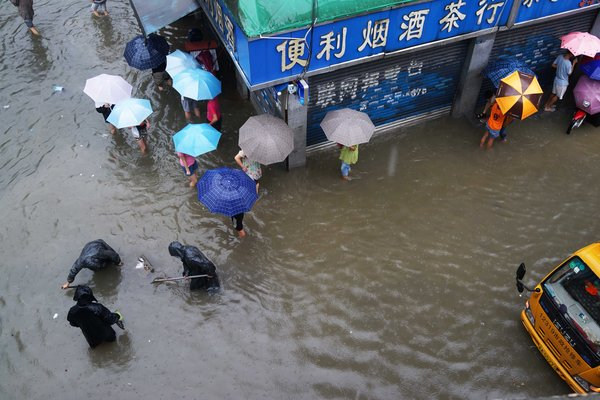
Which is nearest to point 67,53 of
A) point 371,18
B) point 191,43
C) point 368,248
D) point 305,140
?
point 191,43

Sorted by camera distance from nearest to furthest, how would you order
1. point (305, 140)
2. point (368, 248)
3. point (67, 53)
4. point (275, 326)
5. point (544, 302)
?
point (544, 302)
point (275, 326)
point (368, 248)
point (305, 140)
point (67, 53)

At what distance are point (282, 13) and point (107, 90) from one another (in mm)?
4496

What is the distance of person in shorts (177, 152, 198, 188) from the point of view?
30.9 ft

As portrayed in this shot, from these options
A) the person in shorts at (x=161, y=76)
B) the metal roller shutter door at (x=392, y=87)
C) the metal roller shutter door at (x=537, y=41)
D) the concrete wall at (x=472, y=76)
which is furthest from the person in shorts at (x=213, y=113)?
the metal roller shutter door at (x=537, y=41)

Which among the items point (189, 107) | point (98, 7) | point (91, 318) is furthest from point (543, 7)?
point (98, 7)

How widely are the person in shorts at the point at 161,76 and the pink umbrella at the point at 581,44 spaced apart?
9.33 meters

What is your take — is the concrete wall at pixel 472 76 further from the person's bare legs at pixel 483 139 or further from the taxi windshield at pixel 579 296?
the taxi windshield at pixel 579 296

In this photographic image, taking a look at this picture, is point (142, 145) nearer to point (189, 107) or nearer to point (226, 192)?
point (189, 107)

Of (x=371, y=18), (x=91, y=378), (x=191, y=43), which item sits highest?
(x=371, y=18)

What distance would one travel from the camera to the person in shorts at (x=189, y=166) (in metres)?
9.41

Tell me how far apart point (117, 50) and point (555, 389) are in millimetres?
13388

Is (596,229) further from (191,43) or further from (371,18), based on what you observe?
(191,43)

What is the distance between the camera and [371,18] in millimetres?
8398

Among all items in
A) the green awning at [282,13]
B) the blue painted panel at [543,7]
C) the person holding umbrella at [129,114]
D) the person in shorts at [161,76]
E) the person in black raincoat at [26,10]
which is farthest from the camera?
the person in black raincoat at [26,10]
